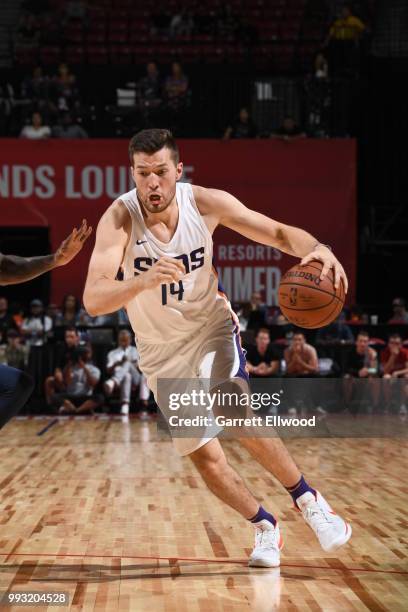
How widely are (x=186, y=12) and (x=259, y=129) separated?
3.28 meters

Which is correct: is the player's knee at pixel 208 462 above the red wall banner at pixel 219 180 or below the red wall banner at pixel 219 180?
below

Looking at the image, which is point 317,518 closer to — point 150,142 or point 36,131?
point 150,142

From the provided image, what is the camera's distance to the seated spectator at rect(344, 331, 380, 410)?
12.8 meters

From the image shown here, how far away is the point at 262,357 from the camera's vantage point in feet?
41.0

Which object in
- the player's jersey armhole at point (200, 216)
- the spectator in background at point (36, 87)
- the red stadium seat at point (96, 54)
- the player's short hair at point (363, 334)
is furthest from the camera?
the red stadium seat at point (96, 54)

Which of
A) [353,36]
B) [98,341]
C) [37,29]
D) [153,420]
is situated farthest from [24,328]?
[353,36]

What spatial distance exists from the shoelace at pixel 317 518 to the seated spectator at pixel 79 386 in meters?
8.64

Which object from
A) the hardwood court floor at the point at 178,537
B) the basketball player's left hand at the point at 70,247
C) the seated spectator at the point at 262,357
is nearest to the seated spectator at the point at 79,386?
the seated spectator at the point at 262,357

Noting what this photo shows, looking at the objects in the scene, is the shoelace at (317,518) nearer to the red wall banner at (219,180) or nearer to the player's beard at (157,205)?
the player's beard at (157,205)

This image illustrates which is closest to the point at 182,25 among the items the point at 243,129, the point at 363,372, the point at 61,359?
the point at 243,129

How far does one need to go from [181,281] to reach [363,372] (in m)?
8.76

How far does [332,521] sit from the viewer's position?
4.30 metres

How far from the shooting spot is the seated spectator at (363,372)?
1275 cm

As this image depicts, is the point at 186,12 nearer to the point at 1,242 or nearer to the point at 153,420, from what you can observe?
the point at 1,242
